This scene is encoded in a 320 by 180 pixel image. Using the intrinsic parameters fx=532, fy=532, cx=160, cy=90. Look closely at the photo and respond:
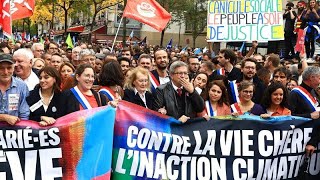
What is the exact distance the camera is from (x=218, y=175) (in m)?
5.78

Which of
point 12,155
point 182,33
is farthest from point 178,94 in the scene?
point 182,33

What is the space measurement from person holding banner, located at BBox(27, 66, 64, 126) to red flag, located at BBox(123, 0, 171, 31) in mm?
6091

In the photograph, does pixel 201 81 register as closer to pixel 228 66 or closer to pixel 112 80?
pixel 228 66

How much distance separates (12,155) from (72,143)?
617mm

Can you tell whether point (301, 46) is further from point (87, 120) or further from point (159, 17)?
point (87, 120)

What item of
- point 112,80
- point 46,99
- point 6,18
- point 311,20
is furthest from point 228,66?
point 311,20

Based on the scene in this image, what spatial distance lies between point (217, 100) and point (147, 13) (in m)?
5.55

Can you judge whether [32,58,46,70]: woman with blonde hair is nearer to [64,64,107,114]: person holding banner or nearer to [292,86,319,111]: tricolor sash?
[64,64,107,114]: person holding banner

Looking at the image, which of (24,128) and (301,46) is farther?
(301,46)

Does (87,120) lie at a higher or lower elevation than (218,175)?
higher

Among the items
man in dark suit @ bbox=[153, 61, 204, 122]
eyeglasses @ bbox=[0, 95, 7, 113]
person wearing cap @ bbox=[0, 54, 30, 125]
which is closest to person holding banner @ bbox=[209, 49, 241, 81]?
man in dark suit @ bbox=[153, 61, 204, 122]

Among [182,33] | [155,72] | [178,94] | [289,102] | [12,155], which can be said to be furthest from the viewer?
[182,33]

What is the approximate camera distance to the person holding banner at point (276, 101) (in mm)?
6526

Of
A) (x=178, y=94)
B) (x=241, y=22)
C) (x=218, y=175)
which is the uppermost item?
(x=241, y=22)
